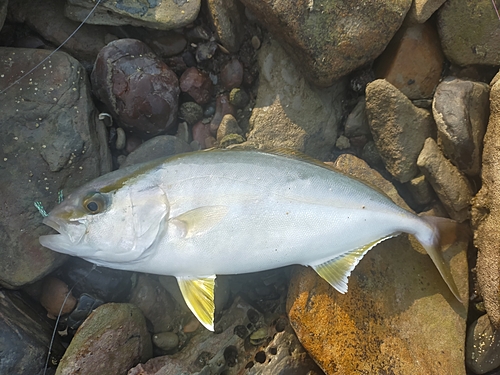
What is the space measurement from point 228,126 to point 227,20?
28.5 inches

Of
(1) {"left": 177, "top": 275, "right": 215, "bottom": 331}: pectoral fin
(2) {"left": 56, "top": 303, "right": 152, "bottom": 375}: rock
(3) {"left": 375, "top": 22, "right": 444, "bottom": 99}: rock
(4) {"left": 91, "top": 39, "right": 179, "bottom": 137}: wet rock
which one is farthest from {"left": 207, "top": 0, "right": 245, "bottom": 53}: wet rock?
(2) {"left": 56, "top": 303, "right": 152, "bottom": 375}: rock

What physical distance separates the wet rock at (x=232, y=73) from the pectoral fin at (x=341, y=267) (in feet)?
4.67

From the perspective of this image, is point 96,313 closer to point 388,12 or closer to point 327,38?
point 327,38

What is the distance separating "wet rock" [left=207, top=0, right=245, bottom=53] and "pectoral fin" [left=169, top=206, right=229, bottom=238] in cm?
Result: 129

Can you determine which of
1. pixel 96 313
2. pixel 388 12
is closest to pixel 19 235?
pixel 96 313

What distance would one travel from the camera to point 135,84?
2.52 meters

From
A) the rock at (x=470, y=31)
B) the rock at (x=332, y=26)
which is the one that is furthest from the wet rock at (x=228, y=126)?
the rock at (x=470, y=31)

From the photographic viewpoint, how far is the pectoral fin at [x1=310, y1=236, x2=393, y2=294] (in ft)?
7.39

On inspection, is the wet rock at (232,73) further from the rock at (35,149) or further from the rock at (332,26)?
the rock at (35,149)

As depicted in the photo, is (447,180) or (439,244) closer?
(439,244)

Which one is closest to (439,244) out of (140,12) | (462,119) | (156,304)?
(462,119)

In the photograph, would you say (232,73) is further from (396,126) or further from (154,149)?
(396,126)

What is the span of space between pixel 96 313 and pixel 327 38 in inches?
89.6

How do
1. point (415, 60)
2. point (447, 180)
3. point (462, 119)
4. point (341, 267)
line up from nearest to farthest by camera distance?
point (341, 267) → point (462, 119) → point (447, 180) → point (415, 60)
